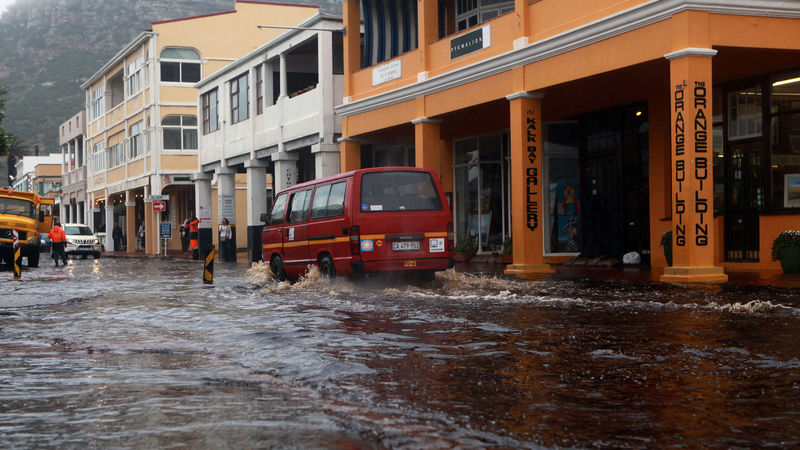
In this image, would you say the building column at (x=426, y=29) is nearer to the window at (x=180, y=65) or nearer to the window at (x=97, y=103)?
the window at (x=180, y=65)

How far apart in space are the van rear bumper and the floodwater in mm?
1817

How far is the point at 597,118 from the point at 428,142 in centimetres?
430

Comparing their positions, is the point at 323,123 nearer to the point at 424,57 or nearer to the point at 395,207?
the point at 424,57

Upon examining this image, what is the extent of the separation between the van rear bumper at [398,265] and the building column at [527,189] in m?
4.66

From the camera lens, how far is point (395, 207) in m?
14.6

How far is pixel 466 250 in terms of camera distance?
26.5 meters

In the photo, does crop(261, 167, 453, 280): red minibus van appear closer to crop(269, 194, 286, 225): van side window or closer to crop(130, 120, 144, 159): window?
crop(269, 194, 286, 225): van side window

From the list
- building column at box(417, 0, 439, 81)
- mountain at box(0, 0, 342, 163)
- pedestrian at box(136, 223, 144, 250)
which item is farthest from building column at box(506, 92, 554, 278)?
mountain at box(0, 0, 342, 163)

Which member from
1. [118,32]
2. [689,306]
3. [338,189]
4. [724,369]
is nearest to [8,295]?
[338,189]

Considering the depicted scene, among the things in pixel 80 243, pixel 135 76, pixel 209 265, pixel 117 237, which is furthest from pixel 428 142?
pixel 117 237

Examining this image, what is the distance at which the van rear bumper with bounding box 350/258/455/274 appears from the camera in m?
14.4

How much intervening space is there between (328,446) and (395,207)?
10.3 meters

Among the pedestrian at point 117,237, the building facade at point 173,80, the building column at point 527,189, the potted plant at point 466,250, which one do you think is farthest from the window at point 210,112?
the building column at point 527,189

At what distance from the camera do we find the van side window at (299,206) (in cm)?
1644
